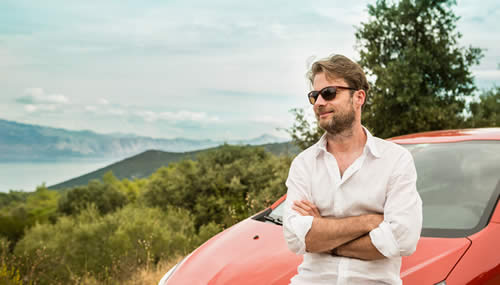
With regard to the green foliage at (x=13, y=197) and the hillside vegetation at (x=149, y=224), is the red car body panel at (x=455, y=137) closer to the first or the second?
the hillside vegetation at (x=149, y=224)

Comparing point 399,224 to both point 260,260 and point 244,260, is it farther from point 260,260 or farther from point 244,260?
point 244,260

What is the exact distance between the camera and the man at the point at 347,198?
6.28 feet

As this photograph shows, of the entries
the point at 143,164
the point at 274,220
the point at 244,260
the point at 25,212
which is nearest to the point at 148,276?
the point at 274,220

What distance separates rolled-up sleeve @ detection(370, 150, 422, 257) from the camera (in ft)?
6.14

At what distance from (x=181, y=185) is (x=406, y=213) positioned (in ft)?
33.7

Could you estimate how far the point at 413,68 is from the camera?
16844 mm

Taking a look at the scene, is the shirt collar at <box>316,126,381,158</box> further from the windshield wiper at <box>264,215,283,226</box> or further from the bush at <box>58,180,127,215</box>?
the bush at <box>58,180,127,215</box>

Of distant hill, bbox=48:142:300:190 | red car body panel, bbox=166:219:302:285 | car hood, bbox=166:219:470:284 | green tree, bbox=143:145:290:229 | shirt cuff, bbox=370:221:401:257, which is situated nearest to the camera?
shirt cuff, bbox=370:221:401:257

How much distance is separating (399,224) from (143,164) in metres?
67.2

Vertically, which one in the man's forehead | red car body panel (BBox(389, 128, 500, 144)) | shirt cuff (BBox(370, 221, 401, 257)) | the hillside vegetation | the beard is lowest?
the hillside vegetation

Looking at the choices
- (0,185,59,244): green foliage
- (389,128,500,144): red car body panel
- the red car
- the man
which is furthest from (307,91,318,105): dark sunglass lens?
(0,185,59,244): green foliage

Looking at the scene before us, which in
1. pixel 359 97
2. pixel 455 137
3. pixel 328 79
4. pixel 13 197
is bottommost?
pixel 13 197

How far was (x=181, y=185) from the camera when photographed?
11805 millimetres

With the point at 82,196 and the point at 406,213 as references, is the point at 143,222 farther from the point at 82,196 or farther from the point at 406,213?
the point at 82,196
